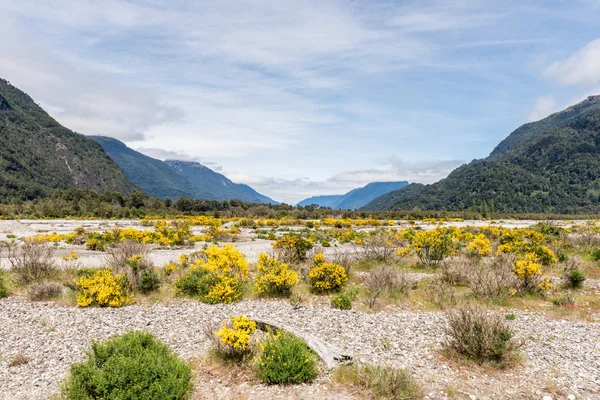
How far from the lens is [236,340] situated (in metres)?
6.76

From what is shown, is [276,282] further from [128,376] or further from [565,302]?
[565,302]

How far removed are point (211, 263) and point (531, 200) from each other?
152797mm

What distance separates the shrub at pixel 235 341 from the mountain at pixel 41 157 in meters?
112

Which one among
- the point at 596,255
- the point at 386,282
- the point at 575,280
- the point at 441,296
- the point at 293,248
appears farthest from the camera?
the point at 293,248

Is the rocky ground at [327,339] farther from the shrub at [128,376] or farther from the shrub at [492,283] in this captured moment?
the shrub at [492,283]

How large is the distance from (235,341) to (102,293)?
20.9 feet

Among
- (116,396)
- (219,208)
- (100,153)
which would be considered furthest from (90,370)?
(100,153)

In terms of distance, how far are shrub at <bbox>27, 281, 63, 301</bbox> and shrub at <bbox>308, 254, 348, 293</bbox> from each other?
9.11 meters

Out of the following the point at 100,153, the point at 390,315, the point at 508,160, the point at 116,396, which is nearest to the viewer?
the point at 116,396

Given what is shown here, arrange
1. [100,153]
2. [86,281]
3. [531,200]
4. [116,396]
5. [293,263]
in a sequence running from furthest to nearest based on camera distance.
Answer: [100,153] < [531,200] < [293,263] < [86,281] < [116,396]

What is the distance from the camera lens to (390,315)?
32.9 feet

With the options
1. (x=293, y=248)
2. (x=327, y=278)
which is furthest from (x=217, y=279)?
(x=293, y=248)

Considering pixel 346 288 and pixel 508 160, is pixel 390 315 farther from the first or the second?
pixel 508 160

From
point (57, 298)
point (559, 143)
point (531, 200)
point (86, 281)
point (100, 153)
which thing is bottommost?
point (57, 298)
